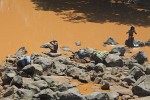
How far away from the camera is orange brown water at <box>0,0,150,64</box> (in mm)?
16500

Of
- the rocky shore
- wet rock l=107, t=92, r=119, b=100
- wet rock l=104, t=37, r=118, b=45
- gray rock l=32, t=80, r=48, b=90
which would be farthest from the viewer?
wet rock l=104, t=37, r=118, b=45

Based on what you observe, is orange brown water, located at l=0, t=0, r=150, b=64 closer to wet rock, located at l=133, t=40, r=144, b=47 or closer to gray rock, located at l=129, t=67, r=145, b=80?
wet rock, located at l=133, t=40, r=144, b=47

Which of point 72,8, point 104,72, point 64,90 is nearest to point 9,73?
→ point 64,90

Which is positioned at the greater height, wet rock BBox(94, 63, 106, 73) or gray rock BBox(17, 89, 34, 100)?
wet rock BBox(94, 63, 106, 73)

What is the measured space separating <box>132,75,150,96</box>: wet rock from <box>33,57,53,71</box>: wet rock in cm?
315

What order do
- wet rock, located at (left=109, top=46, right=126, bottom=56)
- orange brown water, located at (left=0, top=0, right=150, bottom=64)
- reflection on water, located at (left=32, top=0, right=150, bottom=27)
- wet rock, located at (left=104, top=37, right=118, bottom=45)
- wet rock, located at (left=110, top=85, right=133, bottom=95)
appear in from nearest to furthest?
wet rock, located at (left=110, top=85, right=133, bottom=95), wet rock, located at (left=109, top=46, right=126, bottom=56), orange brown water, located at (left=0, top=0, right=150, bottom=64), wet rock, located at (left=104, top=37, right=118, bottom=45), reflection on water, located at (left=32, top=0, right=150, bottom=27)

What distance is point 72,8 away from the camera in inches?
880

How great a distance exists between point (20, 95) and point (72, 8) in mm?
12110

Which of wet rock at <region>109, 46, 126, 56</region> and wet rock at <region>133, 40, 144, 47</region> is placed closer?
wet rock at <region>109, 46, 126, 56</region>

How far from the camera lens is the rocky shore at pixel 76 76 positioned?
11.0 metres

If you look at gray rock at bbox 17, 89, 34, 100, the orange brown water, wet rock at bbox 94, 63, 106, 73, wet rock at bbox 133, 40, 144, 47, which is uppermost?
the orange brown water

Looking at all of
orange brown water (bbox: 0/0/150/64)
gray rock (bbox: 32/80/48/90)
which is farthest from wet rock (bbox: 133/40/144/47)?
gray rock (bbox: 32/80/48/90)

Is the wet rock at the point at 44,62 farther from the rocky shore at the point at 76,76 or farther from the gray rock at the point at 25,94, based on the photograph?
the gray rock at the point at 25,94

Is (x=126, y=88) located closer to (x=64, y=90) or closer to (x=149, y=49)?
(x=64, y=90)
